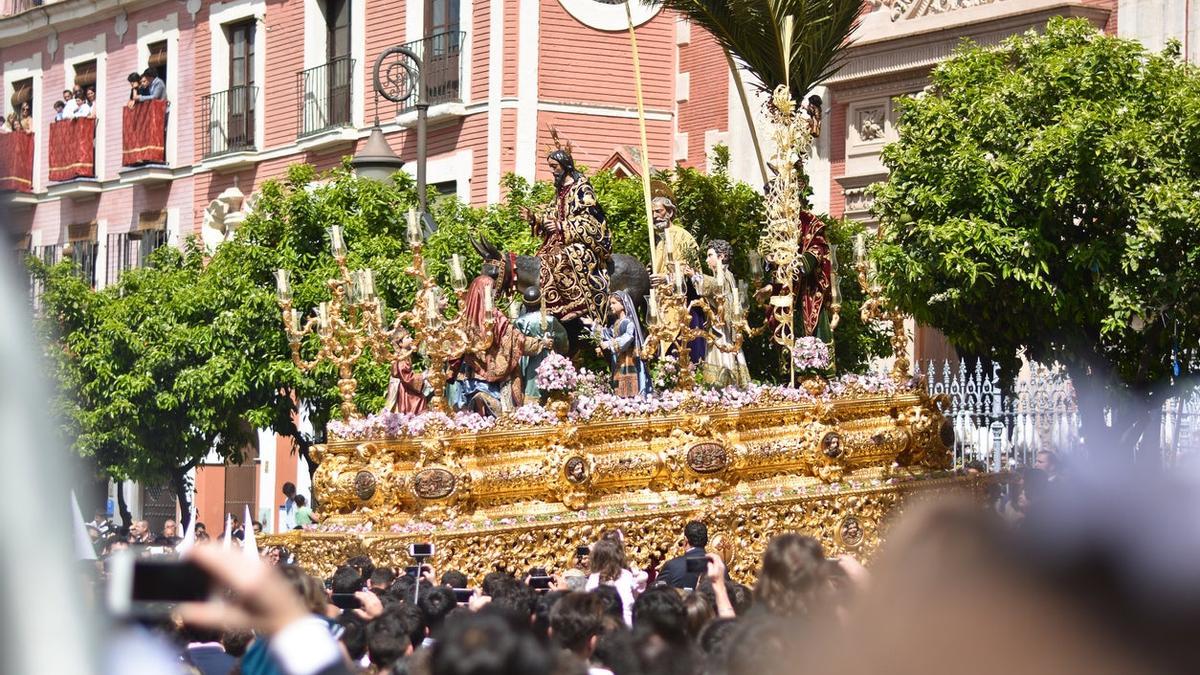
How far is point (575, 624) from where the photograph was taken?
5812 millimetres

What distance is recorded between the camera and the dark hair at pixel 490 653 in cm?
274

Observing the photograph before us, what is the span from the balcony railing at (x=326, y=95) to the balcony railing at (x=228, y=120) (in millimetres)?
1501

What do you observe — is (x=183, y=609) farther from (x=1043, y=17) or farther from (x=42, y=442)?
(x=1043, y=17)

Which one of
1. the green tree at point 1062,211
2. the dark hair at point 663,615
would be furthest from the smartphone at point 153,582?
the green tree at point 1062,211

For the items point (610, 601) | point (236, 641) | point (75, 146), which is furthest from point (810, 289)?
point (75, 146)

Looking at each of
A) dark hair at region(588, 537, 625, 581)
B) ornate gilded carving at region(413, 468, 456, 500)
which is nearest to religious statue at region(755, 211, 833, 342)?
ornate gilded carving at region(413, 468, 456, 500)

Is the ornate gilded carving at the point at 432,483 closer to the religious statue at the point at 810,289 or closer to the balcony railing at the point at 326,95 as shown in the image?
the religious statue at the point at 810,289

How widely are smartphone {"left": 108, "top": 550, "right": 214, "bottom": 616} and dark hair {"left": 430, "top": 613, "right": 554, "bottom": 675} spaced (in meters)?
0.41

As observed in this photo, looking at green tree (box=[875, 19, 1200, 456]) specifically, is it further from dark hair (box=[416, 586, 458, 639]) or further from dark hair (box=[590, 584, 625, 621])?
dark hair (box=[590, 584, 625, 621])

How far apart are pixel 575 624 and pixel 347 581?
332cm

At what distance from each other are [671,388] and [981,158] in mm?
3812

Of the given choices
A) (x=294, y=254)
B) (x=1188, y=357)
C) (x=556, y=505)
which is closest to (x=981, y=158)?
(x=1188, y=357)

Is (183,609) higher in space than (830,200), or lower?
lower

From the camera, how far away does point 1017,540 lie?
2.64 metres
